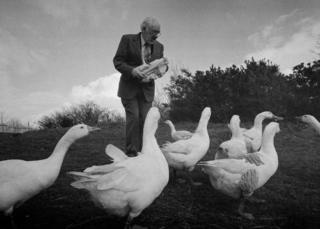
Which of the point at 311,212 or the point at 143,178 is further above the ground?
the point at 143,178

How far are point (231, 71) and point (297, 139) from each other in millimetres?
6624

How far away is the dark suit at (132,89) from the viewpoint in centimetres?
392

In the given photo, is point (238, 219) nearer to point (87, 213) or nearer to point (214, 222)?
point (214, 222)

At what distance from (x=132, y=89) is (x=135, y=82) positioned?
120mm

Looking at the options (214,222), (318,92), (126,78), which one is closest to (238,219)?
(214,222)

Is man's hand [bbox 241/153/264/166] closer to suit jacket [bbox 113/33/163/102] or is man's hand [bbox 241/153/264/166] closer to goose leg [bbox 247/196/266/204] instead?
goose leg [bbox 247/196/266/204]

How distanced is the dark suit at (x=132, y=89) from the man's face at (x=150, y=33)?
14 centimetres

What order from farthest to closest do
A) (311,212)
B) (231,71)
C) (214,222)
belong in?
(231,71) → (311,212) → (214,222)

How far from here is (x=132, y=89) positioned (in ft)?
13.0

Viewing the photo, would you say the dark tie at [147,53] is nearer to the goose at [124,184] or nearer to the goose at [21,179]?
the goose at [124,184]

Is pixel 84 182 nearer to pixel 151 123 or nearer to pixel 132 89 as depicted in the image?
pixel 151 123

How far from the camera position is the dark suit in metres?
3.92

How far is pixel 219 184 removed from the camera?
3.37 metres

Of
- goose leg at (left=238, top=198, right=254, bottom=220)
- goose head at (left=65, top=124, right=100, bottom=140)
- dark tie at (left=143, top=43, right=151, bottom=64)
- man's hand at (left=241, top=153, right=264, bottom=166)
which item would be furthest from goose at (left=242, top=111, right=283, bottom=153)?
goose head at (left=65, top=124, right=100, bottom=140)
